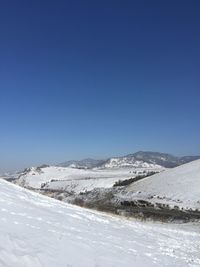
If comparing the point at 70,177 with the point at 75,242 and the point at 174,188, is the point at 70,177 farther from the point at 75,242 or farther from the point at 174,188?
the point at 75,242

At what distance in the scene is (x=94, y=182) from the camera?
280 ft

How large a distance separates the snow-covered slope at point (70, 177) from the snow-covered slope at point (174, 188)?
1030 inches

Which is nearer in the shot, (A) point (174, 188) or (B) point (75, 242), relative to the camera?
(B) point (75, 242)

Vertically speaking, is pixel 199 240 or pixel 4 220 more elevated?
pixel 4 220

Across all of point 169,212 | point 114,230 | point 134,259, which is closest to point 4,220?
point 134,259

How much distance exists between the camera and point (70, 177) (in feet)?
470

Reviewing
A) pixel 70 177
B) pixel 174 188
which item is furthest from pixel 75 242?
pixel 70 177

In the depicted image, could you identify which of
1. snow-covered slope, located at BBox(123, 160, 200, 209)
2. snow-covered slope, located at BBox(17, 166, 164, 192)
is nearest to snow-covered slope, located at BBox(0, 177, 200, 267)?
snow-covered slope, located at BBox(123, 160, 200, 209)

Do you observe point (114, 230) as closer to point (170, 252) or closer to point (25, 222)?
point (170, 252)

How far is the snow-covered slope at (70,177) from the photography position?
86750 millimetres

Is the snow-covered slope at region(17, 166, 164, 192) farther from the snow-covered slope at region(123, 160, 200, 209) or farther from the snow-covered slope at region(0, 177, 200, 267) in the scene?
the snow-covered slope at region(0, 177, 200, 267)

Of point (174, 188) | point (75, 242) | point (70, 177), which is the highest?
point (70, 177)

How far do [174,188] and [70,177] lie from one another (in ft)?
318

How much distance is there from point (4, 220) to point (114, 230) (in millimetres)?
7291
